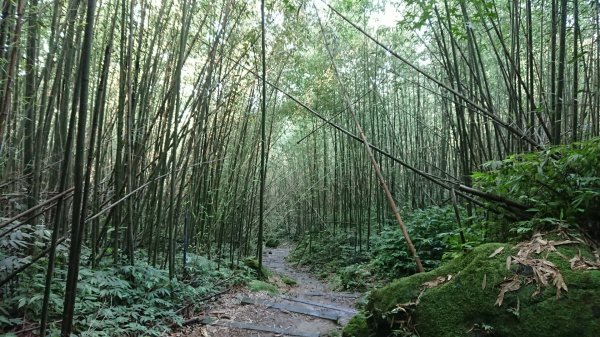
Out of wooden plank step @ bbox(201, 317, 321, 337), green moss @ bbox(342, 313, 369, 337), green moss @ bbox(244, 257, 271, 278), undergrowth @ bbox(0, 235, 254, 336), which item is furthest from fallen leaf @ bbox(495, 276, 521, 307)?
green moss @ bbox(244, 257, 271, 278)

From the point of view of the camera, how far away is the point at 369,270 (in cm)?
528

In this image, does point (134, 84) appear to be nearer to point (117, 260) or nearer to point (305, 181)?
point (117, 260)

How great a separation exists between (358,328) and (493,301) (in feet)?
2.55

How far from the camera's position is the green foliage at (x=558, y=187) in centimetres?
174

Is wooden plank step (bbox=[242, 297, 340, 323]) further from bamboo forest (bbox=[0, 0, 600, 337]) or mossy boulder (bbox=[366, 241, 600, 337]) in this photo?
mossy boulder (bbox=[366, 241, 600, 337])

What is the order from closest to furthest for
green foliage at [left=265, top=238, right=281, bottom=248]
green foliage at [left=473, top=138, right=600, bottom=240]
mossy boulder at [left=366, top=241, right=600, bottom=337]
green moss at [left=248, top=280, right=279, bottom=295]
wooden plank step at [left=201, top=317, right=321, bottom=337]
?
mossy boulder at [left=366, top=241, right=600, bottom=337] → green foliage at [left=473, top=138, right=600, bottom=240] → wooden plank step at [left=201, top=317, right=321, bottom=337] → green moss at [left=248, top=280, right=279, bottom=295] → green foliage at [left=265, top=238, right=281, bottom=248]

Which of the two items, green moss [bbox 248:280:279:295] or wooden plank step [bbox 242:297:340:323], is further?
green moss [bbox 248:280:279:295]

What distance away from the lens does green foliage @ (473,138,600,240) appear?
174cm

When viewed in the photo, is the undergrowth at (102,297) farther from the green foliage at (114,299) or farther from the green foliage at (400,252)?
the green foliage at (400,252)

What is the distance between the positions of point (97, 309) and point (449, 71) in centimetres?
323

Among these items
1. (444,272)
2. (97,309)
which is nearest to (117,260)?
(97,309)

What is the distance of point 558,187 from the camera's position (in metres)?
1.85

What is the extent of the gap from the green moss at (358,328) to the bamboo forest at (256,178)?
0.4 inches

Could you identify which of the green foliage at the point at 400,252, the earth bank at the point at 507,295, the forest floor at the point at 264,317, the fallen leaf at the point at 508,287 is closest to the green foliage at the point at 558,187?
the earth bank at the point at 507,295
